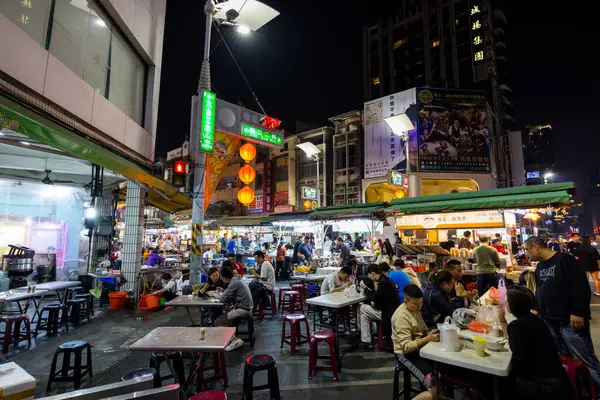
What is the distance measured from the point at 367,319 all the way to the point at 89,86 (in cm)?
847

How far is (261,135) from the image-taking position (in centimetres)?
1159

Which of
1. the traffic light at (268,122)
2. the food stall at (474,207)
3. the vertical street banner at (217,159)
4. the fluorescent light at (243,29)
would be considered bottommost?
the food stall at (474,207)

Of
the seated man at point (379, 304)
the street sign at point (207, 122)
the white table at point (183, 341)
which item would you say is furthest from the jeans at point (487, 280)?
the street sign at point (207, 122)

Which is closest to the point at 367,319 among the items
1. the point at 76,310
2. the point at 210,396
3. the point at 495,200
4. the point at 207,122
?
the point at 210,396

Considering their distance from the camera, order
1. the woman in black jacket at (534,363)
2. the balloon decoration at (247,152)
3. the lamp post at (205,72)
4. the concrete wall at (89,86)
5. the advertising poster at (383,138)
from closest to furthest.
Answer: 1. the woman in black jacket at (534,363)
2. the concrete wall at (89,86)
3. the lamp post at (205,72)
4. the balloon decoration at (247,152)
5. the advertising poster at (383,138)

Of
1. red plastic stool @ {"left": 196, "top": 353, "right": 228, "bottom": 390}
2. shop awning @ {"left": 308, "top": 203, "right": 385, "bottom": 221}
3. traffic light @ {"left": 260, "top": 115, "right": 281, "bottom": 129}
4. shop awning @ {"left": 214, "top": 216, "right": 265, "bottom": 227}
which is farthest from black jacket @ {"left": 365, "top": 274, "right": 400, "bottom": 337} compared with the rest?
shop awning @ {"left": 214, "top": 216, "right": 265, "bottom": 227}

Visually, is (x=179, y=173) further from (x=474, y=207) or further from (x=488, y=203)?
(x=488, y=203)

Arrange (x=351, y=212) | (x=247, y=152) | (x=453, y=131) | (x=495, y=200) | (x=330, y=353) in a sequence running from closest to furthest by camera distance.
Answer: (x=330, y=353), (x=495, y=200), (x=351, y=212), (x=247, y=152), (x=453, y=131)

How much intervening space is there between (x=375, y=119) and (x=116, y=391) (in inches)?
821

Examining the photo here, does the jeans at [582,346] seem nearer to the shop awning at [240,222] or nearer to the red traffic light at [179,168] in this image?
the red traffic light at [179,168]

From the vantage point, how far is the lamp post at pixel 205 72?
30.1ft

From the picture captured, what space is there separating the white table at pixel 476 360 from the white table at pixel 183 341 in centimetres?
240

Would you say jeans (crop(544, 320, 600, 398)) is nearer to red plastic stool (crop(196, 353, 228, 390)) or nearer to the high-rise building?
red plastic stool (crop(196, 353, 228, 390))

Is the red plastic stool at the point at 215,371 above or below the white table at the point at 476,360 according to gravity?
below
